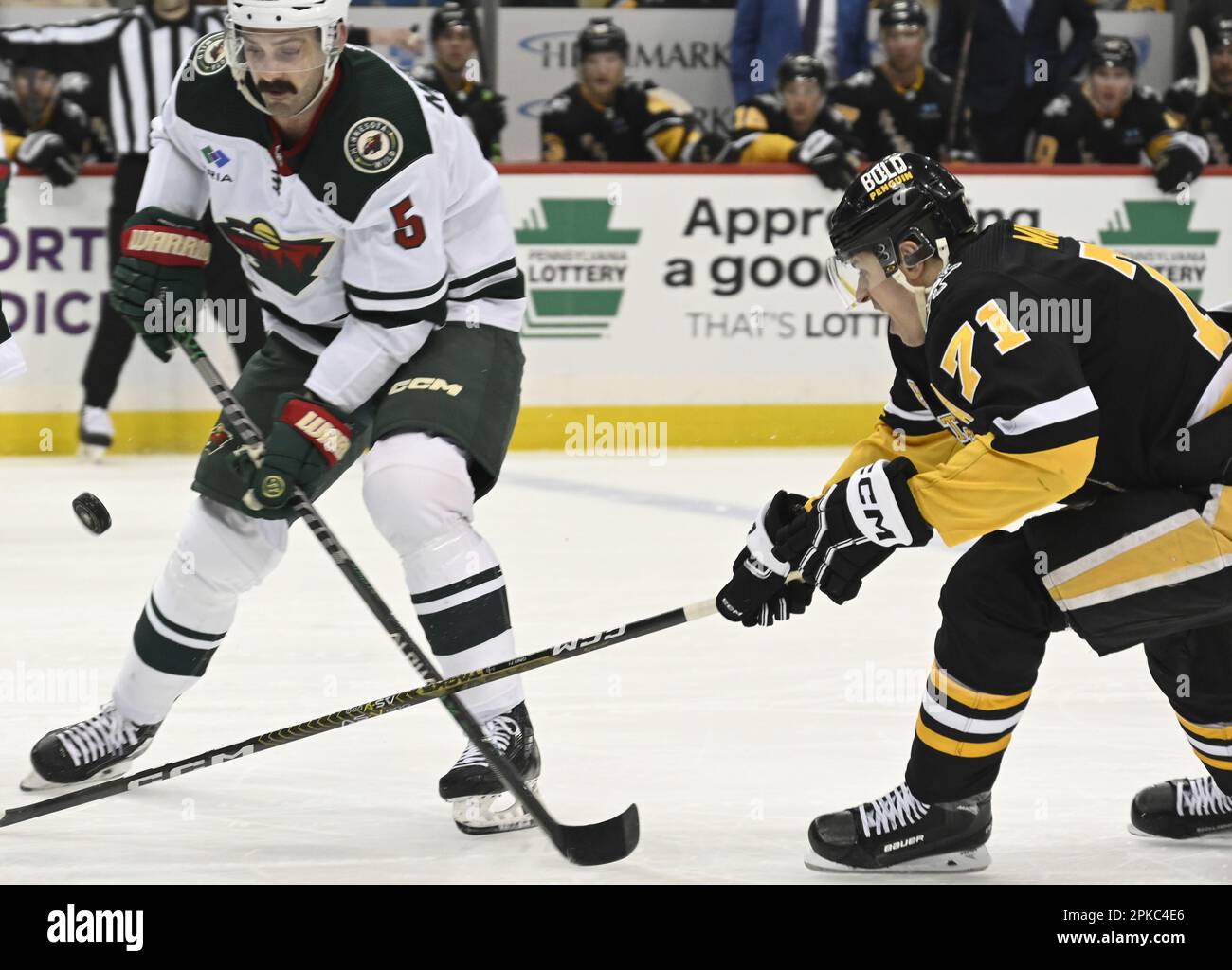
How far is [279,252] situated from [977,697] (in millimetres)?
1162

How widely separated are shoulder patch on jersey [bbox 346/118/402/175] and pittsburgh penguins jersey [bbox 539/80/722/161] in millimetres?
4295

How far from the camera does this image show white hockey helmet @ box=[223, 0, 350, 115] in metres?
2.56

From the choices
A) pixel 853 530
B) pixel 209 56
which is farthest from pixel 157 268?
pixel 853 530

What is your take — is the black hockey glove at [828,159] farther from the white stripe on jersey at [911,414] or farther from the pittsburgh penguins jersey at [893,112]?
the white stripe on jersey at [911,414]

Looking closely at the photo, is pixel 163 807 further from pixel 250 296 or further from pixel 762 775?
pixel 250 296

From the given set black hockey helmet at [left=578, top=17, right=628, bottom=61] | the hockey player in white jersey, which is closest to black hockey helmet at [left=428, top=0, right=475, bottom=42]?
black hockey helmet at [left=578, top=17, right=628, bottom=61]

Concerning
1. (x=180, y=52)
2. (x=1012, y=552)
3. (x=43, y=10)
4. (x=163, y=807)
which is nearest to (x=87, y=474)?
(x=180, y=52)

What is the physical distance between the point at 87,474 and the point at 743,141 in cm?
255

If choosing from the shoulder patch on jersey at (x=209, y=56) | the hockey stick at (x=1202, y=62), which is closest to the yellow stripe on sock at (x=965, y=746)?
the shoulder patch on jersey at (x=209, y=56)

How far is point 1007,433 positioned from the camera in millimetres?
2225

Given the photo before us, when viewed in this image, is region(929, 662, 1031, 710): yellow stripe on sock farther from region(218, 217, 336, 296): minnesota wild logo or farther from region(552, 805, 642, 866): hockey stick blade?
region(218, 217, 336, 296): minnesota wild logo

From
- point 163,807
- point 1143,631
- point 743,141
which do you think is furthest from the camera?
point 743,141

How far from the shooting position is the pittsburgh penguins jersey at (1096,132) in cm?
715

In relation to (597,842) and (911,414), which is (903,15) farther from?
(597,842)
